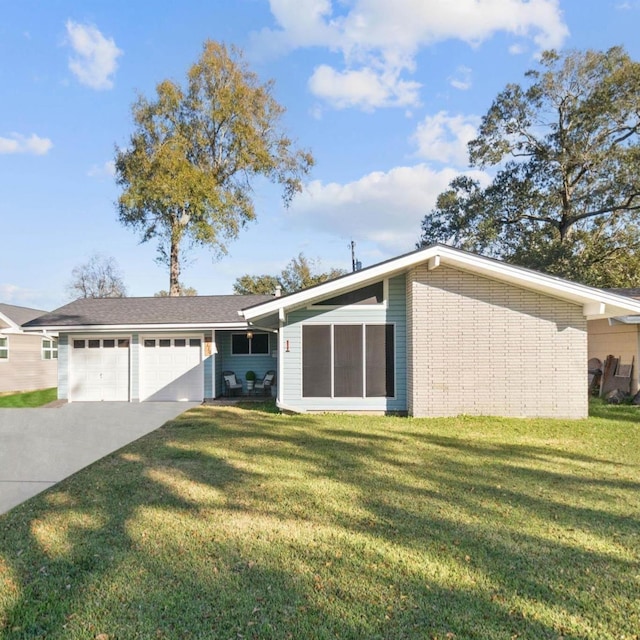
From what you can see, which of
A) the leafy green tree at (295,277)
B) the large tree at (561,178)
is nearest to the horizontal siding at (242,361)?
the large tree at (561,178)

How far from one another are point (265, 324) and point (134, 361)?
15.5 ft

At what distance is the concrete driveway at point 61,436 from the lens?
5852 millimetres

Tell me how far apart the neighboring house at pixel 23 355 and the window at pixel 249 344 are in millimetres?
7531

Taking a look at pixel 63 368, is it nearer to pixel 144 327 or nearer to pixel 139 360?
pixel 139 360

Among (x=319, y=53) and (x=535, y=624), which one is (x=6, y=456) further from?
(x=319, y=53)

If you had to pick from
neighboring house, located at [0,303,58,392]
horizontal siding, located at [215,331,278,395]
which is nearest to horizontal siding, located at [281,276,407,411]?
horizontal siding, located at [215,331,278,395]

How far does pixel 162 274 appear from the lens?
2475 cm

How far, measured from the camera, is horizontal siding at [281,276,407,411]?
1043 centimetres

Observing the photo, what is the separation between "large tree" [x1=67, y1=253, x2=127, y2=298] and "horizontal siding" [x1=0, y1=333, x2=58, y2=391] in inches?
722

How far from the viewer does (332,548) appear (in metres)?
3.58

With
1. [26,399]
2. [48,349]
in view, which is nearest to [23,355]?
[48,349]

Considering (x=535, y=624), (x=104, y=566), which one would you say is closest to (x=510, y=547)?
(x=535, y=624)

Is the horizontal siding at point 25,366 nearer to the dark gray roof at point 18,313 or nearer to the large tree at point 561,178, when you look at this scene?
the dark gray roof at point 18,313

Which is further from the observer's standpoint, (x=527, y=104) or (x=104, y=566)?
(x=527, y=104)
